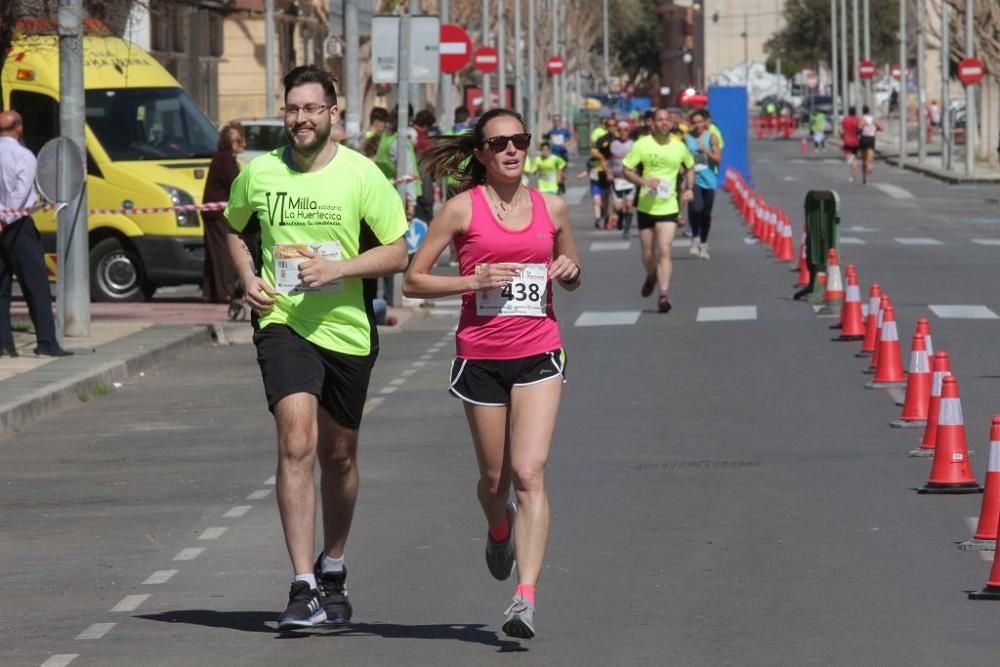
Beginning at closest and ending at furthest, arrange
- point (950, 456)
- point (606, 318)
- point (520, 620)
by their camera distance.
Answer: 1. point (520, 620)
2. point (950, 456)
3. point (606, 318)

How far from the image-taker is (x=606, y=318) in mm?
22969

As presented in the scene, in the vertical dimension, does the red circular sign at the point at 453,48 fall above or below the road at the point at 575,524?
above

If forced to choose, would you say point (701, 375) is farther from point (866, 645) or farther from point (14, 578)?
point (866, 645)

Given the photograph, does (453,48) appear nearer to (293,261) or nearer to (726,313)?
(726,313)

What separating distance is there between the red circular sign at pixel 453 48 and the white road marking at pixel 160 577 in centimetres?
2533

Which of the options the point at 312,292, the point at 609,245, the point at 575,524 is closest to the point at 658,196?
the point at 575,524

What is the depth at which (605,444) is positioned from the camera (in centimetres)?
1361

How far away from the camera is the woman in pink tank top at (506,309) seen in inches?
317

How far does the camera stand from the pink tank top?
8.14 m

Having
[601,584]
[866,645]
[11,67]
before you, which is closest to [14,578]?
[601,584]

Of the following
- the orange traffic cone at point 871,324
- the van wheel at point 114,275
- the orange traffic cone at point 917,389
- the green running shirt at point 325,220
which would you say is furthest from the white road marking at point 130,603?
the van wheel at point 114,275

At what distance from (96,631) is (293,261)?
1.49m

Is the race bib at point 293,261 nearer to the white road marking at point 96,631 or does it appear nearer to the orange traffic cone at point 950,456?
the white road marking at point 96,631

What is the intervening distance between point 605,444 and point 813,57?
13294 cm
